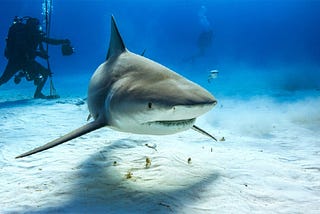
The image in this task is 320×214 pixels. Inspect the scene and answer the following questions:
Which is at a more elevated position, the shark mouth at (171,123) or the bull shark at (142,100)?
the bull shark at (142,100)

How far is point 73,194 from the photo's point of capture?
132 inches

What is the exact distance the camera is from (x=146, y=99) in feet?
9.28

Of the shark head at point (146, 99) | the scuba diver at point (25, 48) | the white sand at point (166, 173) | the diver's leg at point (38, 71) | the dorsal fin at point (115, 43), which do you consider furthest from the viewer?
the diver's leg at point (38, 71)

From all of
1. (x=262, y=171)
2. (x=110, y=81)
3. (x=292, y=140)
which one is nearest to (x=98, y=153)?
(x=110, y=81)

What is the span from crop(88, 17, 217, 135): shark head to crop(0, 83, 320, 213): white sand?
0.79 meters

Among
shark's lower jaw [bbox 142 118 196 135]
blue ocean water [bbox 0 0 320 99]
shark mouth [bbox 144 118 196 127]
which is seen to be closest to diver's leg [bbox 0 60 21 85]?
shark's lower jaw [bbox 142 118 196 135]

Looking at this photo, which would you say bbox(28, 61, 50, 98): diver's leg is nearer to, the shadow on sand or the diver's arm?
the diver's arm

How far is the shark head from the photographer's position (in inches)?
105

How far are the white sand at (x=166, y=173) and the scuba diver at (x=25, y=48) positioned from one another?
706 centimetres

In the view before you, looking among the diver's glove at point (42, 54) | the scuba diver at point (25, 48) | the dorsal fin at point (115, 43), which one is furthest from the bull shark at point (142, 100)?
the diver's glove at point (42, 54)

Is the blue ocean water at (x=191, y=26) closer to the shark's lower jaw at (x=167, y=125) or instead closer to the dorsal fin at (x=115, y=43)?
the dorsal fin at (x=115, y=43)

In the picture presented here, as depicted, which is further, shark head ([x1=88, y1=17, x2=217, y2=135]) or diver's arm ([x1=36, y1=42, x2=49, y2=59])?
diver's arm ([x1=36, y1=42, x2=49, y2=59])

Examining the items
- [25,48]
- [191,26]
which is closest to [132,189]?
[25,48]

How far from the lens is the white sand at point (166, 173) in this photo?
3.09 meters
